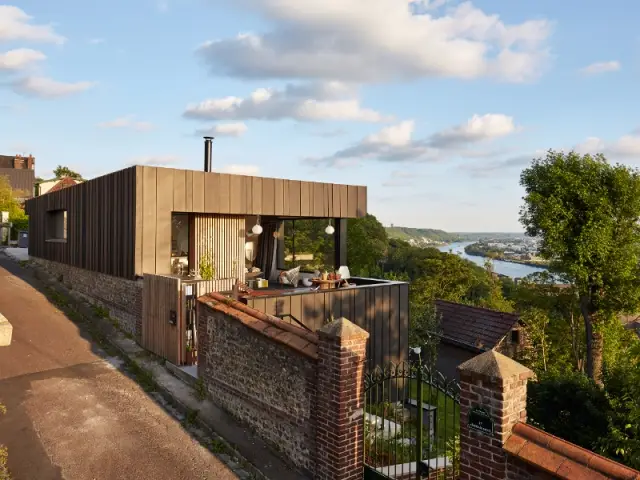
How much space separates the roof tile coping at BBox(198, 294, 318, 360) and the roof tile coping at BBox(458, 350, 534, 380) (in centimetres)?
221

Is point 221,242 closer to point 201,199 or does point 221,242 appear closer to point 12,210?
point 201,199

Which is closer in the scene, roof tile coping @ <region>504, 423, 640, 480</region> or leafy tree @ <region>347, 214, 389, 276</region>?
roof tile coping @ <region>504, 423, 640, 480</region>

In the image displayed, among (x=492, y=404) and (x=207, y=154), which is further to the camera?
(x=207, y=154)

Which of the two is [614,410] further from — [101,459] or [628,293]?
[628,293]

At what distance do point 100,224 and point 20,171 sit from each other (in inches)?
2248

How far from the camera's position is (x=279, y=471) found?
645 cm

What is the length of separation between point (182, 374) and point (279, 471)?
134 inches

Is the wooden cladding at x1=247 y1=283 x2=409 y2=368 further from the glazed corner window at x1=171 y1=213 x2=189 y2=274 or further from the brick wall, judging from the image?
the glazed corner window at x1=171 y1=213 x2=189 y2=274

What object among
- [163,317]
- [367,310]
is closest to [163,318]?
[163,317]

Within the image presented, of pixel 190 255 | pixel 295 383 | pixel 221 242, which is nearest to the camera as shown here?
pixel 295 383

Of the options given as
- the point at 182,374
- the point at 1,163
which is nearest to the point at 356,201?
the point at 182,374

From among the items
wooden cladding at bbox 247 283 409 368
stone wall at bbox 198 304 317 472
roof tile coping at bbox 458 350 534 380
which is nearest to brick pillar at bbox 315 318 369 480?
stone wall at bbox 198 304 317 472

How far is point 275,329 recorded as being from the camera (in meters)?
6.98

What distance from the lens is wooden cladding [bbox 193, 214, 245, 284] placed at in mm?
13422
